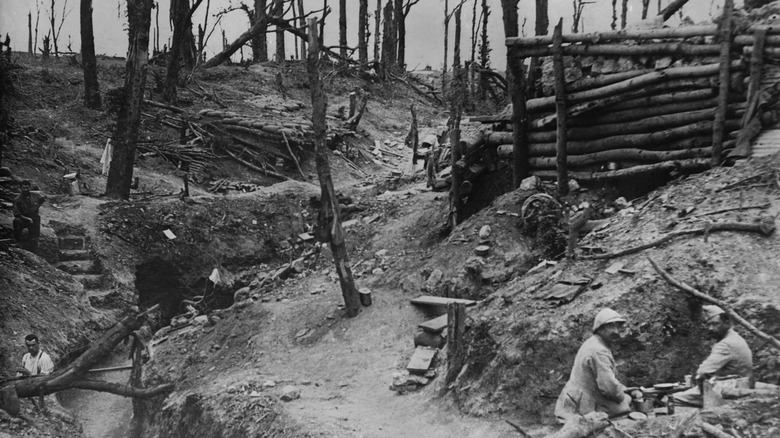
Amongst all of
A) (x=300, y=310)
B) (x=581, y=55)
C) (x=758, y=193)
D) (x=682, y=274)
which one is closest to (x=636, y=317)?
(x=682, y=274)

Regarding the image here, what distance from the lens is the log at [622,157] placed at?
8.83 m

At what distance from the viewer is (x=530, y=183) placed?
11039 millimetres

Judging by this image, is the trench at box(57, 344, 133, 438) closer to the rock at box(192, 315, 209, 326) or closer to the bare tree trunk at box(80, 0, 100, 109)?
the rock at box(192, 315, 209, 326)

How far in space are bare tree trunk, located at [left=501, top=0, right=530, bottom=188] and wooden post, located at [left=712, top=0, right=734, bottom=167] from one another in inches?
139

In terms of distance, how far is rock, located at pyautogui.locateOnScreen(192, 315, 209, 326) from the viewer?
11.8 meters

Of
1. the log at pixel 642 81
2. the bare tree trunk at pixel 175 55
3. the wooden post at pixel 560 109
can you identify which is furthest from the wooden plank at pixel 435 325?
the bare tree trunk at pixel 175 55

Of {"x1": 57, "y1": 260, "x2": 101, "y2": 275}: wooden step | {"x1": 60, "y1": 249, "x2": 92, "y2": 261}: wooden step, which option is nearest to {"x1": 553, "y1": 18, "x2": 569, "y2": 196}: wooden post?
{"x1": 57, "y1": 260, "x2": 101, "y2": 275}: wooden step

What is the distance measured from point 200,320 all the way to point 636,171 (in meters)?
8.13

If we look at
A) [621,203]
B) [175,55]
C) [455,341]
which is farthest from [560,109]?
[175,55]

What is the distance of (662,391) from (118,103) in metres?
18.0

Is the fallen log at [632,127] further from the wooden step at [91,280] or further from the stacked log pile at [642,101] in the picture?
the wooden step at [91,280]

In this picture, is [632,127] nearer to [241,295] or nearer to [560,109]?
[560,109]

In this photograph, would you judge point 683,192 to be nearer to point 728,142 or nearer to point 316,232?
point 728,142

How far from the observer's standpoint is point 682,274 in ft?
21.5
